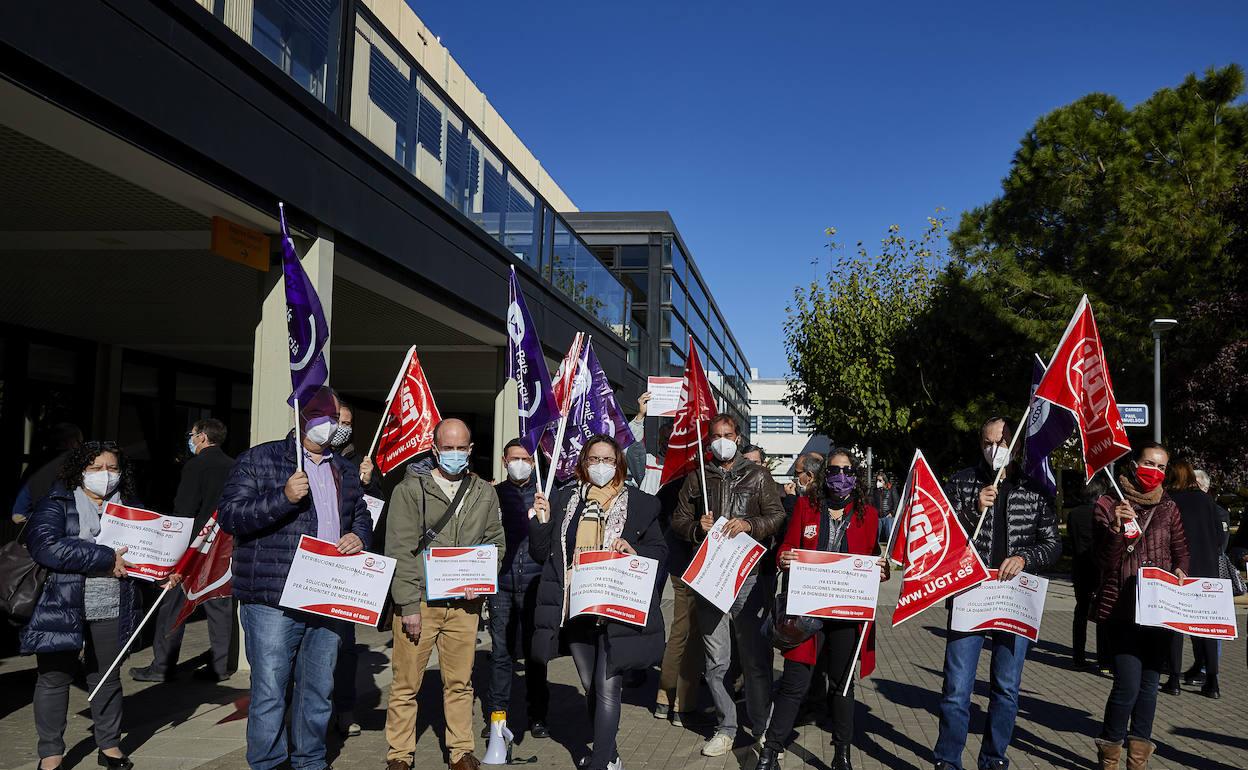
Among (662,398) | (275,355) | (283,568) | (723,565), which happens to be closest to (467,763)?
(283,568)

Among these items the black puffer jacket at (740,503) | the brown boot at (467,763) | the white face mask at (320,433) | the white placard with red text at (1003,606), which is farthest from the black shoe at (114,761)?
the white placard with red text at (1003,606)

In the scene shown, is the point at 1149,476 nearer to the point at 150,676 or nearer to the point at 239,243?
the point at 239,243

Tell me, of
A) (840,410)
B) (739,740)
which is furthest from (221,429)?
(840,410)

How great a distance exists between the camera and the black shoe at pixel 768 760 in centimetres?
587

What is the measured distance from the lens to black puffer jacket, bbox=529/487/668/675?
592cm

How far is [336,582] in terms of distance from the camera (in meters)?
5.36

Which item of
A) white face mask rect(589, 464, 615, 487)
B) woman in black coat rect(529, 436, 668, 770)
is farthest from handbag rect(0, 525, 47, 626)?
white face mask rect(589, 464, 615, 487)

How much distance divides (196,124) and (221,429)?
8.22 feet

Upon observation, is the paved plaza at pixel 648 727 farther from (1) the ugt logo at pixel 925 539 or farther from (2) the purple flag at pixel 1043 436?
(2) the purple flag at pixel 1043 436

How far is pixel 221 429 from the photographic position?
8406mm

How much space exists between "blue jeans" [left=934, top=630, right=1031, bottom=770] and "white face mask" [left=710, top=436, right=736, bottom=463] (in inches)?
65.9

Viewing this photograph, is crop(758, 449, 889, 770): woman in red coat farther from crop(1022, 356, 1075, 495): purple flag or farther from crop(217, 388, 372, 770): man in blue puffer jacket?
crop(217, 388, 372, 770): man in blue puffer jacket

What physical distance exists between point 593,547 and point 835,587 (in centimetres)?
138

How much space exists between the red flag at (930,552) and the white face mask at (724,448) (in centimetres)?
111
